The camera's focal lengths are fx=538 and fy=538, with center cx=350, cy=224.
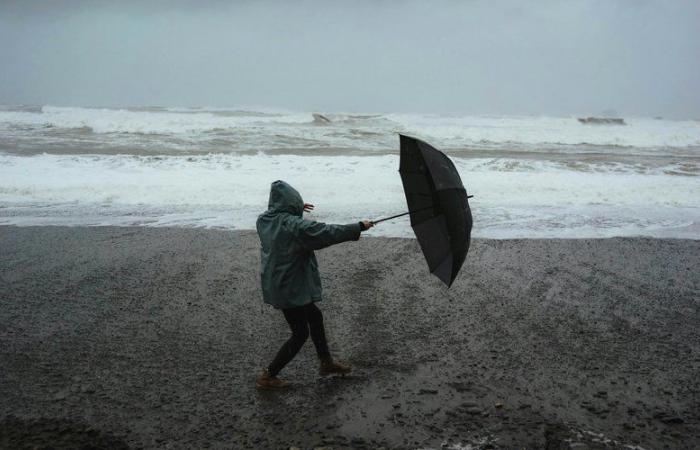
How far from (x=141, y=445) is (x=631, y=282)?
5296 mm

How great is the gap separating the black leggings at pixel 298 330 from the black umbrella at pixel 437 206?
798 millimetres

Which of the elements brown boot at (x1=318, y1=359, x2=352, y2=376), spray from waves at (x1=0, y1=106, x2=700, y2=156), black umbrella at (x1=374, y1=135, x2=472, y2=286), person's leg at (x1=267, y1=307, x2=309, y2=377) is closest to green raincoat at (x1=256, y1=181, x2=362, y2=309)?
person's leg at (x1=267, y1=307, x2=309, y2=377)

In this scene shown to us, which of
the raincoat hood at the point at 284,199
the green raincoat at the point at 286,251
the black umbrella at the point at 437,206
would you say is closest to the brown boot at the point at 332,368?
the green raincoat at the point at 286,251

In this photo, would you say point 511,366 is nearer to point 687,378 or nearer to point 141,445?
point 687,378

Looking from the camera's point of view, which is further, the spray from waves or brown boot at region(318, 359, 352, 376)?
the spray from waves

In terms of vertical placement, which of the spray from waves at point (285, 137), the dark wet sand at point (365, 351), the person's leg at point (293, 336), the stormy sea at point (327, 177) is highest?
the spray from waves at point (285, 137)

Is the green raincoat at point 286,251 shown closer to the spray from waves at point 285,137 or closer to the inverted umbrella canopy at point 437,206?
the inverted umbrella canopy at point 437,206

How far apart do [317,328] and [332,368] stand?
376mm

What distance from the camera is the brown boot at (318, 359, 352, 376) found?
392 cm

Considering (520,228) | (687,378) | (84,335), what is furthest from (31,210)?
(687,378)

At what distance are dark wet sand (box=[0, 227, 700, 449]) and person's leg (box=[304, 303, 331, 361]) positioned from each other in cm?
25

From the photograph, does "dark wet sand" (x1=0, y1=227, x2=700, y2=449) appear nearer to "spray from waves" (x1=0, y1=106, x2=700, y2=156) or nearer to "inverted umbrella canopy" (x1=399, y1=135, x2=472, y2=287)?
"inverted umbrella canopy" (x1=399, y1=135, x2=472, y2=287)

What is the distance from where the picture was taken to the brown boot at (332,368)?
3.92m

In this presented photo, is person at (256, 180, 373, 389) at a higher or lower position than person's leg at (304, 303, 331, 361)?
higher
